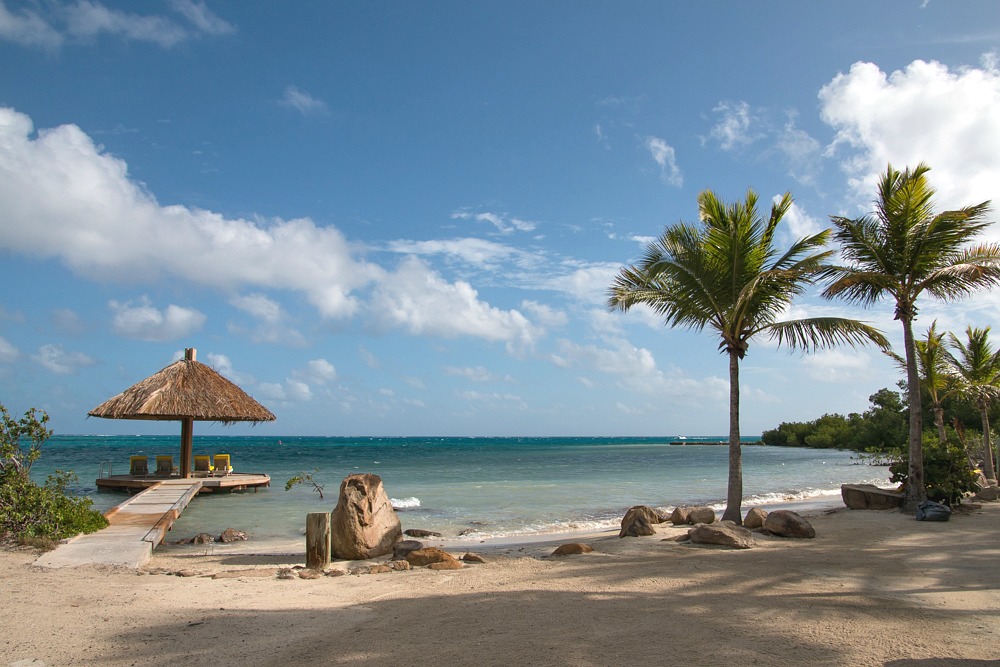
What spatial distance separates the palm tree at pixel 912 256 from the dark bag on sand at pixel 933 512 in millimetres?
697

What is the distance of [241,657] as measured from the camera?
4.44 meters

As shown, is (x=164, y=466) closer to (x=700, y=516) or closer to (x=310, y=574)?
(x=310, y=574)

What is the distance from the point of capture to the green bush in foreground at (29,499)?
8.94 m

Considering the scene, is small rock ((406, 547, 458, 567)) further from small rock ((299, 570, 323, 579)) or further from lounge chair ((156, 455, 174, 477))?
lounge chair ((156, 455, 174, 477))

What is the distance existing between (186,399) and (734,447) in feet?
56.1

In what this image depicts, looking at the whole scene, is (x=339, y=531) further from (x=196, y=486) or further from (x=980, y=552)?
(x=196, y=486)

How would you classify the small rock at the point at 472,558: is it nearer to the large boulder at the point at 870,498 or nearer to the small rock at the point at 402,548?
the small rock at the point at 402,548

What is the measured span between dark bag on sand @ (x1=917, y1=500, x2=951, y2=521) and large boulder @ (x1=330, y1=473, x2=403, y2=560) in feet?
29.1

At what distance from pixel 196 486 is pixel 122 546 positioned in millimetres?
10456

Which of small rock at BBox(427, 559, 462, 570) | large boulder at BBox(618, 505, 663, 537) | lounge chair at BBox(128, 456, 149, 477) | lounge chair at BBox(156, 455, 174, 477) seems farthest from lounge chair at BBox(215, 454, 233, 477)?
small rock at BBox(427, 559, 462, 570)

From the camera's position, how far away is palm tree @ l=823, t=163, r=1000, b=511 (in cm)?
1082

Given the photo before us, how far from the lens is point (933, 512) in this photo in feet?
34.8

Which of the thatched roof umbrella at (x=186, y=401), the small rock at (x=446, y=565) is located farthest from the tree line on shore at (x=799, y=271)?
the thatched roof umbrella at (x=186, y=401)

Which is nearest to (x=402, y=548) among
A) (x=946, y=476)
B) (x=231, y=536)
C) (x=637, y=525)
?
(x=637, y=525)
